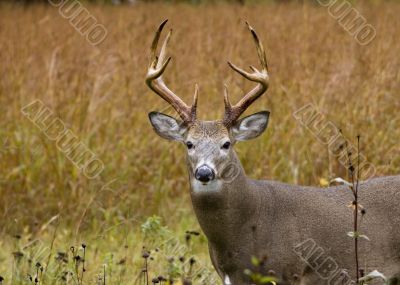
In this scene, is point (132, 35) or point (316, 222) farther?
point (132, 35)

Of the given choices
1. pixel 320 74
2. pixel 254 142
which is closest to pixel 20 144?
pixel 254 142

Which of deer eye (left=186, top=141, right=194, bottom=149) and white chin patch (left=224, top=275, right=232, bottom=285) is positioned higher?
deer eye (left=186, top=141, right=194, bottom=149)

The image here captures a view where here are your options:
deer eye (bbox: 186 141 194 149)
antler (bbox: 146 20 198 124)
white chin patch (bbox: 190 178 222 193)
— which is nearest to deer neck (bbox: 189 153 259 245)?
white chin patch (bbox: 190 178 222 193)

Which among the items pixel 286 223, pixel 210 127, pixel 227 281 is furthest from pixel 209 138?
pixel 227 281

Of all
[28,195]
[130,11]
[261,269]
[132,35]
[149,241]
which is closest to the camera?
[261,269]

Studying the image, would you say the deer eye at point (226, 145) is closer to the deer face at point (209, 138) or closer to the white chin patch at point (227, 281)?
the deer face at point (209, 138)

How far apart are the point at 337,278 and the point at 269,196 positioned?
570 millimetres

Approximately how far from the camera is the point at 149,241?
260 inches

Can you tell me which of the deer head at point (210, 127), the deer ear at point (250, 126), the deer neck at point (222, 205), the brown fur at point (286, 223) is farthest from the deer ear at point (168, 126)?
the deer neck at point (222, 205)

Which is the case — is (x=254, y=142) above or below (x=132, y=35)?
below

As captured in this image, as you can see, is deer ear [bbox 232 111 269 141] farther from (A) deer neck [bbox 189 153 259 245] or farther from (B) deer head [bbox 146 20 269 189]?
(A) deer neck [bbox 189 153 259 245]

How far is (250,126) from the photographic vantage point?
558 cm

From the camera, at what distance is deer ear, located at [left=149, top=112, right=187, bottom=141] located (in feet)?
18.2

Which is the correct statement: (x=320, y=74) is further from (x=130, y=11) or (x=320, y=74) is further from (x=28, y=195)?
(x=130, y=11)
